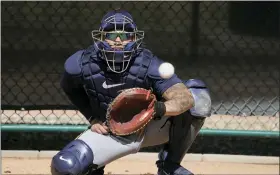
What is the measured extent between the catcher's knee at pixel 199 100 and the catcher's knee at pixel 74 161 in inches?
24.7

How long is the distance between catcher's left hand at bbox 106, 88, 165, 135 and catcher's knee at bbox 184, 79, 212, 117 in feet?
1.12

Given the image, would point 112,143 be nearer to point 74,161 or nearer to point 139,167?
point 74,161

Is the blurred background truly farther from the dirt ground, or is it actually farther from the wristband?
the wristband

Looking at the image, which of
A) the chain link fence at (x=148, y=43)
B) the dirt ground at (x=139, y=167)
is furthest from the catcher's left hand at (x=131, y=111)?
the chain link fence at (x=148, y=43)

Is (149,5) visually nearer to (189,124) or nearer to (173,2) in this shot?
(173,2)

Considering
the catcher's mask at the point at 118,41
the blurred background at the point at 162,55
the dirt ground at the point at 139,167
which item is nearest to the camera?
the catcher's mask at the point at 118,41

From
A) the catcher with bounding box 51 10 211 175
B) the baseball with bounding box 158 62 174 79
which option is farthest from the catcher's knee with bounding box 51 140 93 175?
the baseball with bounding box 158 62 174 79

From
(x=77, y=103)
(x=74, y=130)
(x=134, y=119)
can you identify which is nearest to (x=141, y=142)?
(x=134, y=119)

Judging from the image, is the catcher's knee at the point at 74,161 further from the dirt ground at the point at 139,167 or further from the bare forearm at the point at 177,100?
the dirt ground at the point at 139,167

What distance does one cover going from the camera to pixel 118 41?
2994mm

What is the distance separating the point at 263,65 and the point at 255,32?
0.29 m

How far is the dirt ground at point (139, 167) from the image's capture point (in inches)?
167

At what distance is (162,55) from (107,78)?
1631 mm

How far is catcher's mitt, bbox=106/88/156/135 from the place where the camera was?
289 cm
